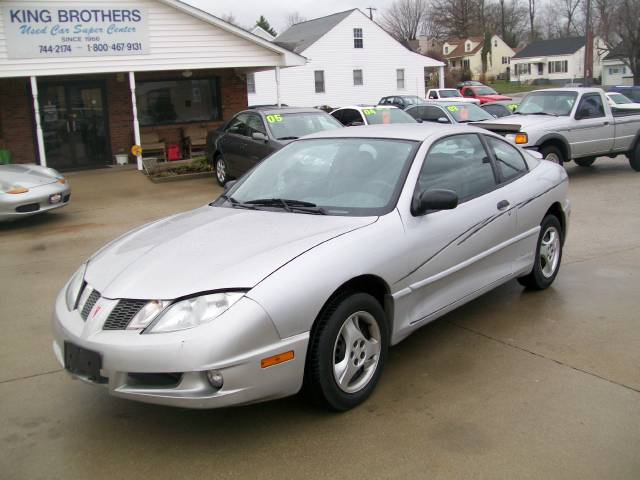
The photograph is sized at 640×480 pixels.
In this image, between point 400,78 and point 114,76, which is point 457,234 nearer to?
point 114,76

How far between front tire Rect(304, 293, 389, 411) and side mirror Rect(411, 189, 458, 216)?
2.35 feet

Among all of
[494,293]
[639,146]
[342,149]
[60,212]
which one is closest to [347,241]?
[342,149]

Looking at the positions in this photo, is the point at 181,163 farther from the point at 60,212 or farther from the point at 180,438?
the point at 180,438

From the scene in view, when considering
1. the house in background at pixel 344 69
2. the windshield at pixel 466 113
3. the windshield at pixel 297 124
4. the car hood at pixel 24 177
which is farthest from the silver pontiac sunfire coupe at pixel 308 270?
the house in background at pixel 344 69

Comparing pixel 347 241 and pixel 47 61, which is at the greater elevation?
pixel 47 61

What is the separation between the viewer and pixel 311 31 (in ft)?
132

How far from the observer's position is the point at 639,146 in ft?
43.8

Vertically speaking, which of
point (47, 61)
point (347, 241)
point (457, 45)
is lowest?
point (347, 241)

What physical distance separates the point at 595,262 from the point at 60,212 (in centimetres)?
868

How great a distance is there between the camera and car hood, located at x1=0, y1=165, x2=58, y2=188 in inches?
385

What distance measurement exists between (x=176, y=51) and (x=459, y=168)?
1310cm

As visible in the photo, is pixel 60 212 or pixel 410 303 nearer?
pixel 410 303

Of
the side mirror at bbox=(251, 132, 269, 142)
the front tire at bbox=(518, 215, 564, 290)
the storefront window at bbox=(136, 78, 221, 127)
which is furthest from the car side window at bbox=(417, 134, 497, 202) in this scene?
the storefront window at bbox=(136, 78, 221, 127)

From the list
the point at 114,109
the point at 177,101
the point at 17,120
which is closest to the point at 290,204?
the point at 17,120
